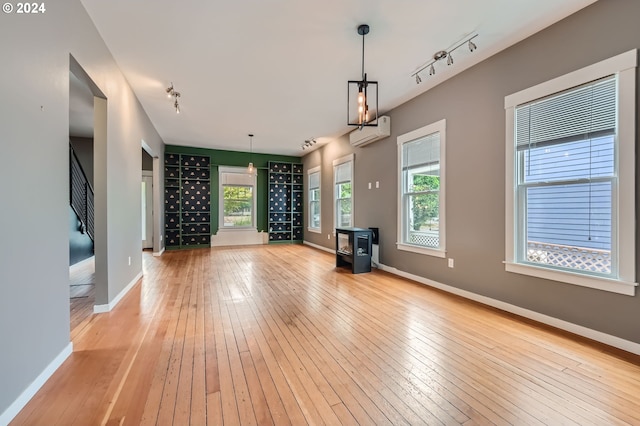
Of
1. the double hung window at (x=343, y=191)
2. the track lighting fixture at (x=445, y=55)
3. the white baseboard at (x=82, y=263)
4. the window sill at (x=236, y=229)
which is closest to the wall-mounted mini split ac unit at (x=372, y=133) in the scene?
the double hung window at (x=343, y=191)

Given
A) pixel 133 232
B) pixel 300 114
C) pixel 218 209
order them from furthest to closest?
pixel 218 209 → pixel 300 114 → pixel 133 232

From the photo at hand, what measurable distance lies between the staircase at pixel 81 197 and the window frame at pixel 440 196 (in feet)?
18.3

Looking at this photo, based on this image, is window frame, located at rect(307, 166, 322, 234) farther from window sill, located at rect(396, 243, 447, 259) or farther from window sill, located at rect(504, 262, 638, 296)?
window sill, located at rect(504, 262, 638, 296)

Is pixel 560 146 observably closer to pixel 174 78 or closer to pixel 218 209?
pixel 174 78

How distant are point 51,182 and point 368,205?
16.0ft

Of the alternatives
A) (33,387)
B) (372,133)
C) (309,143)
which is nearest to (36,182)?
(33,387)

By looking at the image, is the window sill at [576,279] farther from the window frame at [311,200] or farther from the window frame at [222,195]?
the window frame at [222,195]

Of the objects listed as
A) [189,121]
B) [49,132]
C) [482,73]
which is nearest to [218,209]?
[189,121]

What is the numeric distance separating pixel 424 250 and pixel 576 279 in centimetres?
193

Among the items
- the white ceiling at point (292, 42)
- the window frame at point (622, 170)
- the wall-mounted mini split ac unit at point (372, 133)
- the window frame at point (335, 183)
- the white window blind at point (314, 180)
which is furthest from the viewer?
the white window blind at point (314, 180)

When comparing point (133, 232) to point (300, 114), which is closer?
point (133, 232)

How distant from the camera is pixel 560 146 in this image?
9.20 ft

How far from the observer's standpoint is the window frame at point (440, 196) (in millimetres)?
4043

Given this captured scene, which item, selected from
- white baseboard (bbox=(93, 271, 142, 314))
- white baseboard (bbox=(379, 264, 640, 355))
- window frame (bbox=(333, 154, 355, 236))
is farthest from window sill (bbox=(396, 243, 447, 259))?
white baseboard (bbox=(93, 271, 142, 314))
